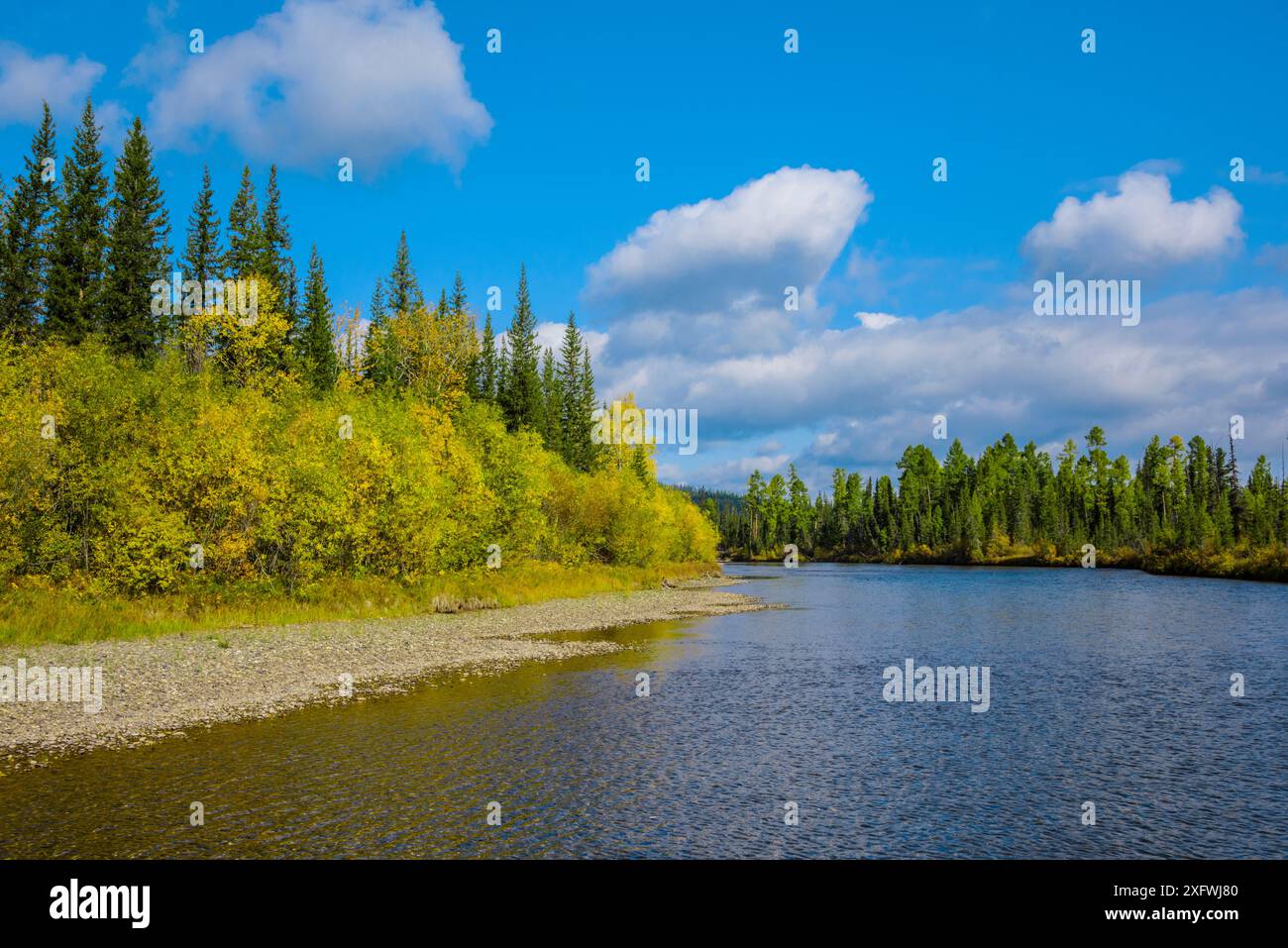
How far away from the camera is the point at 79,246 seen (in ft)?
211

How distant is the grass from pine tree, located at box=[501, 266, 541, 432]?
131ft

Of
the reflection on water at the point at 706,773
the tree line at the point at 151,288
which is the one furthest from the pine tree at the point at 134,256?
the reflection on water at the point at 706,773

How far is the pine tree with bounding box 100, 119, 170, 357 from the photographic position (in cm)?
6531

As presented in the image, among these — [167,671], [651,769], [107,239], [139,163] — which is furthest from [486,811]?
[139,163]

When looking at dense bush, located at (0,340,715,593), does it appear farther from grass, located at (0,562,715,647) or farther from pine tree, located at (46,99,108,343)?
pine tree, located at (46,99,108,343)

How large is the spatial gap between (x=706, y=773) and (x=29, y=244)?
231ft

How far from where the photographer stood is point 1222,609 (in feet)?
199

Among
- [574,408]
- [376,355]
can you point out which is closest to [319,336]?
[376,355]

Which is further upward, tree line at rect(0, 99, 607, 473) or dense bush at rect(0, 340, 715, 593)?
tree line at rect(0, 99, 607, 473)

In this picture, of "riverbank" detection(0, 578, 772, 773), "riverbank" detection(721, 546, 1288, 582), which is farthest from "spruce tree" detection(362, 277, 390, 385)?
"riverbank" detection(721, 546, 1288, 582)

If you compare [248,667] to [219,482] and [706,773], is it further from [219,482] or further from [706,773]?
[706,773]

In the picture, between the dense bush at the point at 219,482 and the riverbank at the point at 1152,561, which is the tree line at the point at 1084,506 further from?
the dense bush at the point at 219,482

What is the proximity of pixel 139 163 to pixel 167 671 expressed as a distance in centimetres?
6062

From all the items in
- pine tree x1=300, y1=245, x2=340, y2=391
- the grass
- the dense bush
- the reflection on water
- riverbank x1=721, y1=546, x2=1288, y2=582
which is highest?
pine tree x1=300, y1=245, x2=340, y2=391
